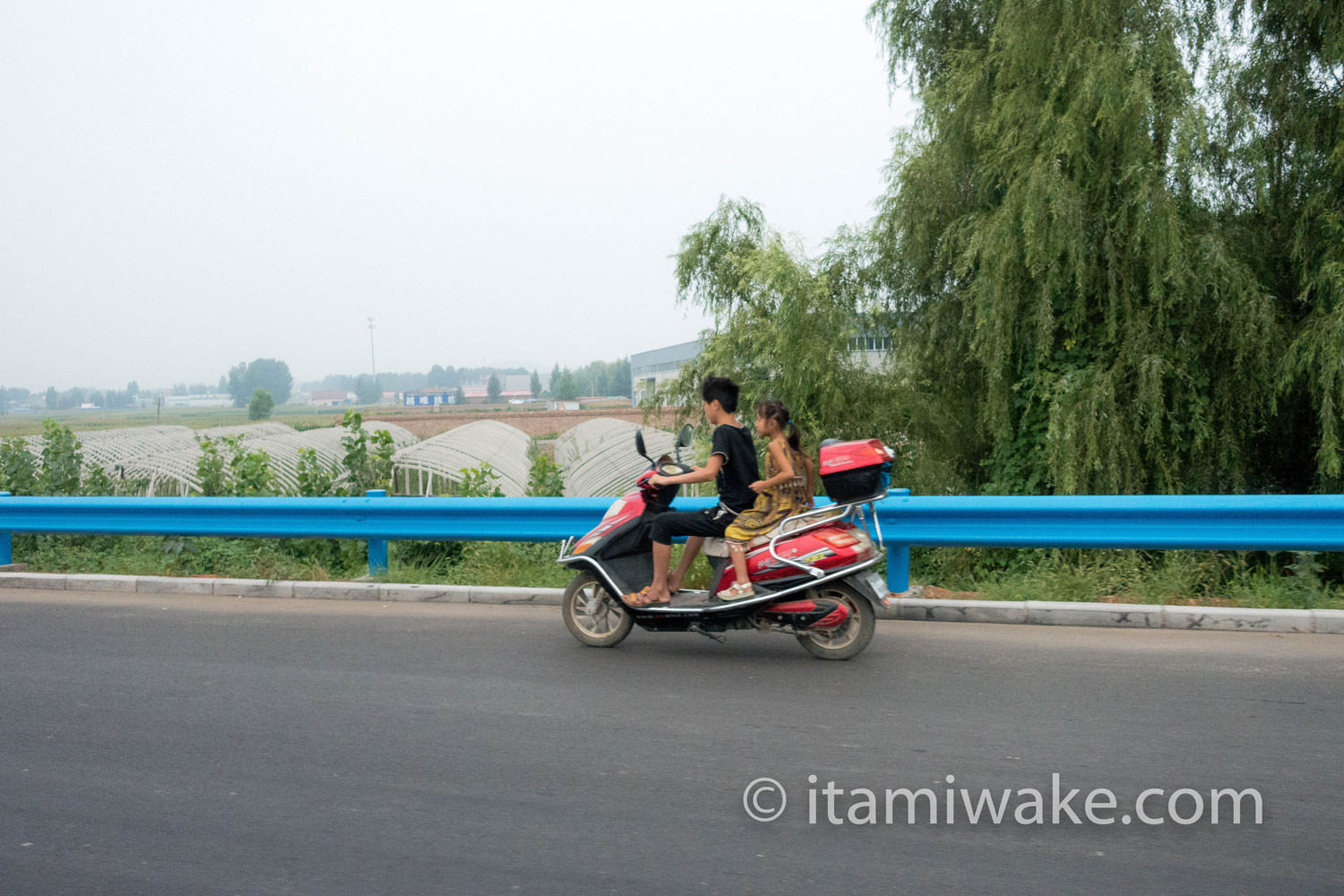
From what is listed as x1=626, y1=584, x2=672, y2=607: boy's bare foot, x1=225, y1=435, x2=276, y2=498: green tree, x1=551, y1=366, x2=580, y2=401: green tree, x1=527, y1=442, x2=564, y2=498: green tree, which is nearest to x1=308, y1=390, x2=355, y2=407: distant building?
x1=551, y1=366, x2=580, y2=401: green tree

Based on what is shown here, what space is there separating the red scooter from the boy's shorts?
0.12 meters

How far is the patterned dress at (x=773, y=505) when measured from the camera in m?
6.38

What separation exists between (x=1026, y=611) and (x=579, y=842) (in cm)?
432

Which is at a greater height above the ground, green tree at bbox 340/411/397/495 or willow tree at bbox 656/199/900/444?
willow tree at bbox 656/199/900/444

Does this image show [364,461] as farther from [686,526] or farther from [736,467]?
[736,467]

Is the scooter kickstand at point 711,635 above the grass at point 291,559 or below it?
below

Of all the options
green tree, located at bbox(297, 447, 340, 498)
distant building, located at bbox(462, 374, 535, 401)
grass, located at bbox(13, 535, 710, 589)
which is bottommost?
grass, located at bbox(13, 535, 710, 589)

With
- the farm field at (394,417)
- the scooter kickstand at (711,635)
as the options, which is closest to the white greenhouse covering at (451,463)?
the scooter kickstand at (711,635)

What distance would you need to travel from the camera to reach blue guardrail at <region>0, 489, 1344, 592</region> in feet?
23.1

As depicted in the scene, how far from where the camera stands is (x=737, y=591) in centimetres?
631

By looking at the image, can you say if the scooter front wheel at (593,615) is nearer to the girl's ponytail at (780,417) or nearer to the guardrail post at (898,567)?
the girl's ponytail at (780,417)

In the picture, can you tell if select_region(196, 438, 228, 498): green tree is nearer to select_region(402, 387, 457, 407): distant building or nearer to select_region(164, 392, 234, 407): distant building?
select_region(164, 392, 234, 407): distant building

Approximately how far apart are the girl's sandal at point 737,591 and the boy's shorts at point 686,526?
327 millimetres

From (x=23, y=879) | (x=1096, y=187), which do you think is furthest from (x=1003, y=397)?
(x=23, y=879)
